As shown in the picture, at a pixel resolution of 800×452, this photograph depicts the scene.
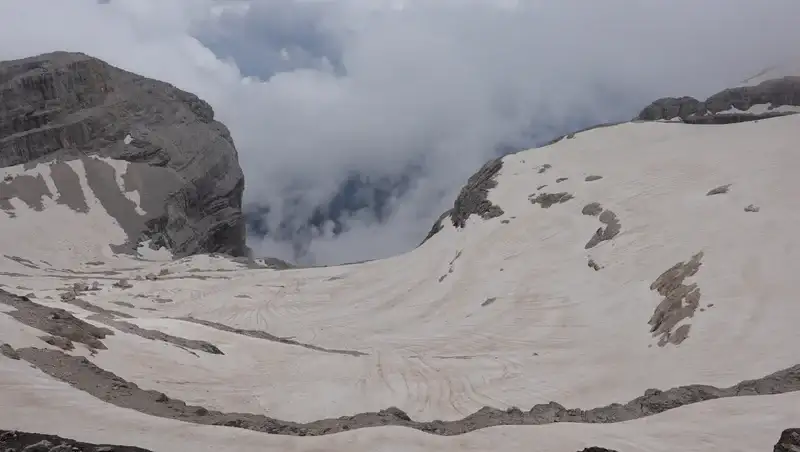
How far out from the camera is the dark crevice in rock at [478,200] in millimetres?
41312

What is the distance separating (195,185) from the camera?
94.0 metres

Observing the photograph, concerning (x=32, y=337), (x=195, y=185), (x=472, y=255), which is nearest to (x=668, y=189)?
(x=472, y=255)

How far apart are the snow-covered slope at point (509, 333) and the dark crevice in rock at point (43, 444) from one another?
23cm

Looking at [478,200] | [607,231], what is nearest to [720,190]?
[607,231]

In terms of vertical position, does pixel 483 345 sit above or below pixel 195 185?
below

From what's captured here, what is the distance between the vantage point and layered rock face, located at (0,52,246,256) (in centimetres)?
8612

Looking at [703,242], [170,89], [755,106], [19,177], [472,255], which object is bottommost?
[703,242]

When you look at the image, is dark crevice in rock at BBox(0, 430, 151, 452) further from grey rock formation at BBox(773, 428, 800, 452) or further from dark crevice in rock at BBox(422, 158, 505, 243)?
dark crevice in rock at BBox(422, 158, 505, 243)

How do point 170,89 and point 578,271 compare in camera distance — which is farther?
point 170,89

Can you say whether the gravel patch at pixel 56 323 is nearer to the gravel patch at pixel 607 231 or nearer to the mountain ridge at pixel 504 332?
the mountain ridge at pixel 504 332

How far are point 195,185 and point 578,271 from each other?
78393 mm

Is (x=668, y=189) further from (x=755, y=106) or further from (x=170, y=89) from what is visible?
(x=170, y=89)

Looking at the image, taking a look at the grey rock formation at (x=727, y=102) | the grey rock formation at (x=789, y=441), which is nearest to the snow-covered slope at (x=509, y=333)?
the grey rock formation at (x=789, y=441)

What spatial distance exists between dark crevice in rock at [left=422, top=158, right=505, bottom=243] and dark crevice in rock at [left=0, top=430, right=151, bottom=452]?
3243 cm
